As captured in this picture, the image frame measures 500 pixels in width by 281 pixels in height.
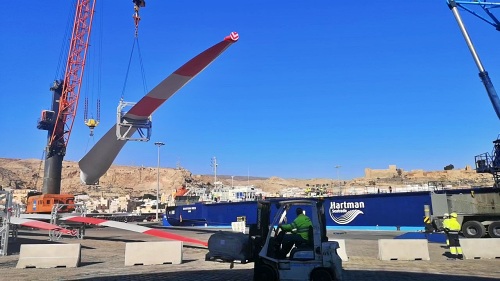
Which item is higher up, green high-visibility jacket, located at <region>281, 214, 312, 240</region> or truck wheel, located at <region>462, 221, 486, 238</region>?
green high-visibility jacket, located at <region>281, 214, 312, 240</region>

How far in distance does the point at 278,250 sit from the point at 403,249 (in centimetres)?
750

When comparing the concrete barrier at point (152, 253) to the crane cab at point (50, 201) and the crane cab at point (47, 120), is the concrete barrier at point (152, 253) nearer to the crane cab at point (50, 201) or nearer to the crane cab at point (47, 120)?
the crane cab at point (50, 201)

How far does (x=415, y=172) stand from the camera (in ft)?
335

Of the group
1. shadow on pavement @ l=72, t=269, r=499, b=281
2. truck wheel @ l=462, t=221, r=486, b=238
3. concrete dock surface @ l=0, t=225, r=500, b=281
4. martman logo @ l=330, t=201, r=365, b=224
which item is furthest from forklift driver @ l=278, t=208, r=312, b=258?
martman logo @ l=330, t=201, r=365, b=224

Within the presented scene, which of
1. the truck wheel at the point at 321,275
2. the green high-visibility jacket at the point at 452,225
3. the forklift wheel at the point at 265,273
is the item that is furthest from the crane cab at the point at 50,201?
the truck wheel at the point at 321,275

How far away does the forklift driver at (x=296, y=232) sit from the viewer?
796 cm

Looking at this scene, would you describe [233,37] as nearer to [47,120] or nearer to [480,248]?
[480,248]

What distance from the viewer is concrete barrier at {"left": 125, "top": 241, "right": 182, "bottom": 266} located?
41.9 ft

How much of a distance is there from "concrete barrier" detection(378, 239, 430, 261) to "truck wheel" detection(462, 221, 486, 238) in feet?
29.1

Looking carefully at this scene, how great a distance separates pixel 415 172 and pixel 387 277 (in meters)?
101

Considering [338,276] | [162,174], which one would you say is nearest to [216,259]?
[338,276]

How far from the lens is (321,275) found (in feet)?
25.6

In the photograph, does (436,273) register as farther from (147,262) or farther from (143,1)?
(143,1)

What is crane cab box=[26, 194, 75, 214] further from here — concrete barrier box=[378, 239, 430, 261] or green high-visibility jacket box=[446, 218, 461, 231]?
green high-visibility jacket box=[446, 218, 461, 231]
